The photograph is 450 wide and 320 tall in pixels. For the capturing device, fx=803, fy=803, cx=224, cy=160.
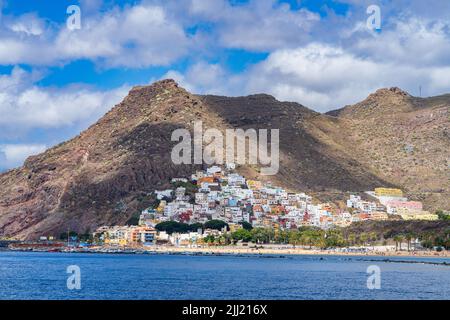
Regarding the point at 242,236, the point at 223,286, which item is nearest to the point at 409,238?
the point at 242,236

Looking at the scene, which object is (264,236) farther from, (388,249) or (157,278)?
(157,278)

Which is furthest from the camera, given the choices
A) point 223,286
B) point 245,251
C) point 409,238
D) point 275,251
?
point 275,251

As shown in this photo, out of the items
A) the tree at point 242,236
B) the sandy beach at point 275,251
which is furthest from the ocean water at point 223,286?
the tree at point 242,236

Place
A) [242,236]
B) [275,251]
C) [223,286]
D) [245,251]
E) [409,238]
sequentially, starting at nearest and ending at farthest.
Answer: [223,286]
[409,238]
[245,251]
[275,251]
[242,236]

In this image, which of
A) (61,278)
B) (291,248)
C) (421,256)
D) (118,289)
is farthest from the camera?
(291,248)

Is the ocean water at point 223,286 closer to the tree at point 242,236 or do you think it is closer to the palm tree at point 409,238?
the palm tree at point 409,238

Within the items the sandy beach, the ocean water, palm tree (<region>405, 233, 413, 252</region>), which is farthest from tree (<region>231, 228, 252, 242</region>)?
the ocean water

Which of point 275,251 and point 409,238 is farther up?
point 409,238

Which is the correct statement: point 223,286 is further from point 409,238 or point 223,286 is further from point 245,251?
point 409,238
